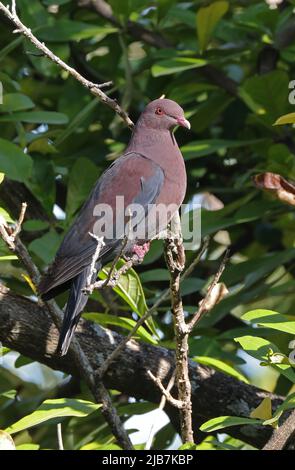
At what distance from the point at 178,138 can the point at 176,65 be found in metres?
0.52

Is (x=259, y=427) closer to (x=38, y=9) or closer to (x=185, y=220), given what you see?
(x=185, y=220)

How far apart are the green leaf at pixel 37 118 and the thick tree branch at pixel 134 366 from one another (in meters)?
0.72

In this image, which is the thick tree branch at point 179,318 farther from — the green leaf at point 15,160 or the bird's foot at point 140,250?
the green leaf at point 15,160

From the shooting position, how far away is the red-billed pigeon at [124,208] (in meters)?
3.20

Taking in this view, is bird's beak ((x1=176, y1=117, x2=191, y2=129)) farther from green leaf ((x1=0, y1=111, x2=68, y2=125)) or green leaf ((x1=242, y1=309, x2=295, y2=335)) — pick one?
green leaf ((x1=242, y1=309, x2=295, y2=335))

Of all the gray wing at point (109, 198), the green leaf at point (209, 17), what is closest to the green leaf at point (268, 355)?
the gray wing at point (109, 198)

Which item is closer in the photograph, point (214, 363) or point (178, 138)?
point (214, 363)

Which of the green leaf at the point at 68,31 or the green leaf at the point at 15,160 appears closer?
the green leaf at the point at 15,160

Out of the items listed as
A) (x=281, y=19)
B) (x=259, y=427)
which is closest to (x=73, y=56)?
(x=281, y=19)

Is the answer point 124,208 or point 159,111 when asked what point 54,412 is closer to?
point 124,208

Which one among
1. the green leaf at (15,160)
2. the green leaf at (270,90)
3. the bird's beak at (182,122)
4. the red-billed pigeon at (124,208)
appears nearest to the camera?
the red-billed pigeon at (124,208)

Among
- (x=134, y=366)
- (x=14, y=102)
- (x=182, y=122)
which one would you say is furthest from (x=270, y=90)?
(x=134, y=366)

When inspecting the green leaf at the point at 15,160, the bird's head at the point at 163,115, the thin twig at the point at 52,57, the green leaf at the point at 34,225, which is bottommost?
the green leaf at the point at 34,225

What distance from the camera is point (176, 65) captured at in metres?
4.19
